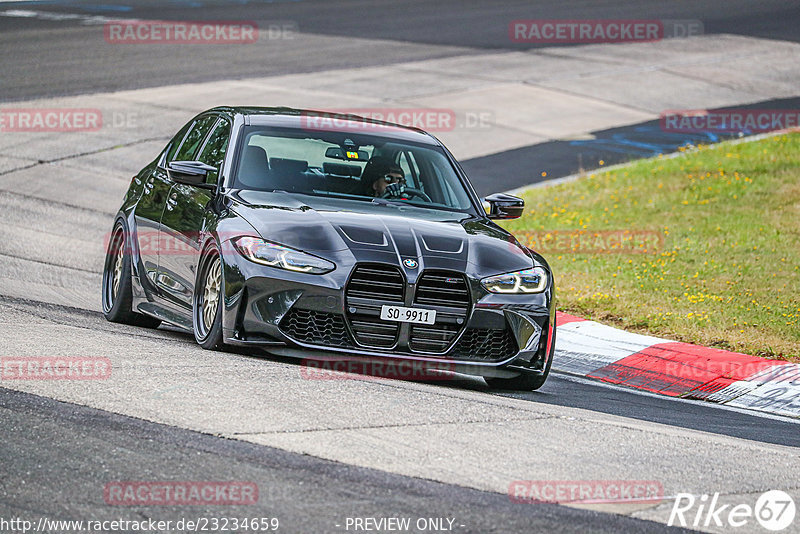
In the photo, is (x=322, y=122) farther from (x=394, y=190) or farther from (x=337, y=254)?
(x=337, y=254)

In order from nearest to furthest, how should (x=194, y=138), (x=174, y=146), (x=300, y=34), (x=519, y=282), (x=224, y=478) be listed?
(x=224, y=478) < (x=519, y=282) < (x=194, y=138) < (x=174, y=146) < (x=300, y=34)

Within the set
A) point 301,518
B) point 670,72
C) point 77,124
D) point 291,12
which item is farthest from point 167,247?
point 291,12

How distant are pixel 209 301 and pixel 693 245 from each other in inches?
298

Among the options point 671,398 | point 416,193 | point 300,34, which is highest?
point 416,193

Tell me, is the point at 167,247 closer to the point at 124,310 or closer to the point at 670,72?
the point at 124,310

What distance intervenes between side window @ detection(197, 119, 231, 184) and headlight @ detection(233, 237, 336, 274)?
1295 millimetres

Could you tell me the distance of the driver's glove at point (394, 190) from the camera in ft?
29.7

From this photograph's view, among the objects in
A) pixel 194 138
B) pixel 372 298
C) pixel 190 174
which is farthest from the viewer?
pixel 194 138

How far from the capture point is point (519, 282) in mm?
8070

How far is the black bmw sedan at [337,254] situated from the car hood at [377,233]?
0.5 inches

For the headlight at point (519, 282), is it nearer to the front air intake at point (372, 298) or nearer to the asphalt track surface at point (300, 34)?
the front air intake at point (372, 298)

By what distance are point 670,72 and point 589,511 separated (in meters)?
23.8

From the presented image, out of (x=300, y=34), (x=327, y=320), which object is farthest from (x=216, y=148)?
(x=300, y=34)

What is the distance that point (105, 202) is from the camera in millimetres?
16172
